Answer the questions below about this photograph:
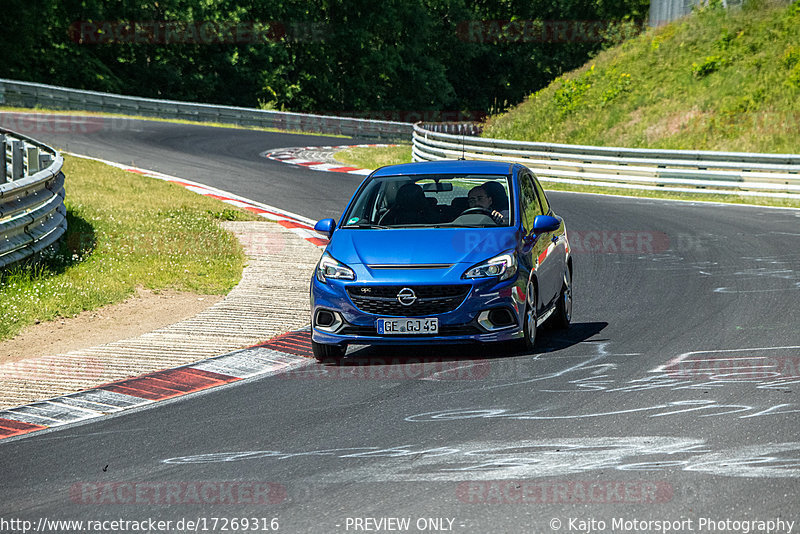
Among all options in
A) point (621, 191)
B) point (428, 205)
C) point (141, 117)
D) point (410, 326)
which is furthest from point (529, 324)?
point (141, 117)

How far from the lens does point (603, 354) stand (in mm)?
9062

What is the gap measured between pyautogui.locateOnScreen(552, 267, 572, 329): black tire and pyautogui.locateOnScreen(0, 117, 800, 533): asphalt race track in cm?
17

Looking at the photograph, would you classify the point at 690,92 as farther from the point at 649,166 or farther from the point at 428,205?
the point at 428,205

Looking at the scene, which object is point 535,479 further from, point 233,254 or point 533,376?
point 233,254

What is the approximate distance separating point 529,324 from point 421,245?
116 cm

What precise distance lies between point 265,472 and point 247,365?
3.26 meters

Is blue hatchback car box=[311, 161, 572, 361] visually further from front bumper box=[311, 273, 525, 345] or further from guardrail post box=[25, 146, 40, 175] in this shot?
guardrail post box=[25, 146, 40, 175]

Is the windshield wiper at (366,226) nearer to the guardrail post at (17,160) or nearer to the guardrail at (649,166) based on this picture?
the guardrail post at (17,160)

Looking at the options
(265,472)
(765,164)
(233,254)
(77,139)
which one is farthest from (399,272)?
(77,139)

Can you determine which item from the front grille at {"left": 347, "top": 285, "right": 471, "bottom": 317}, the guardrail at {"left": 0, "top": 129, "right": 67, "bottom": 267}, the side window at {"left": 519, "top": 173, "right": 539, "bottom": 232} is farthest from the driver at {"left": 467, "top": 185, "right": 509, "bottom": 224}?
the guardrail at {"left": 0, "top": 129, "right": 67, "bottom": 267}

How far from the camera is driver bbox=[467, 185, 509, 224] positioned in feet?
31.9

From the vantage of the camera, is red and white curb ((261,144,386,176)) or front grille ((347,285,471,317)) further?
red and white curb ((261,144,386,176))

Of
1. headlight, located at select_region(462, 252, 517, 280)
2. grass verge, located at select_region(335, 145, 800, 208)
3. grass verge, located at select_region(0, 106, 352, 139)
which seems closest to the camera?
headlight, located at select_region(462, 252, 517, 280)

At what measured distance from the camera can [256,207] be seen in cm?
2061
